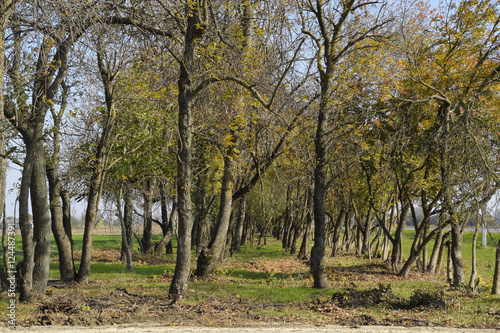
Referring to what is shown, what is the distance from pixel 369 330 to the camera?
8062 mm

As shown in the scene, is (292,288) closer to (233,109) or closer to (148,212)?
(233,109)

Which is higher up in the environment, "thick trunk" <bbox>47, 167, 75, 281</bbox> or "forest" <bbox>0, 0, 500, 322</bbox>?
"forest" <bbox>0, 0, 500, 322</bbox>

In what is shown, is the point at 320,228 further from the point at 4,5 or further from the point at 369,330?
the point at 4,5

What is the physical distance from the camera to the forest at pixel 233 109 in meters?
9.39

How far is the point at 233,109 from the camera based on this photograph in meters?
12.9

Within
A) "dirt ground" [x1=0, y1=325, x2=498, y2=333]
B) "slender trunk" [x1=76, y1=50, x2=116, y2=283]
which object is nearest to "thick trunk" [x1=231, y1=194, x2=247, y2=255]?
A: "slender trunk" [x1=76, y1=50, x2=116, y2=283]

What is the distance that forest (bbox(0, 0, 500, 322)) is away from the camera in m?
9.39

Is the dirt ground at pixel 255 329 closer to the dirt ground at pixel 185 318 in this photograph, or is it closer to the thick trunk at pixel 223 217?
the dirt ground at pixel 185 318

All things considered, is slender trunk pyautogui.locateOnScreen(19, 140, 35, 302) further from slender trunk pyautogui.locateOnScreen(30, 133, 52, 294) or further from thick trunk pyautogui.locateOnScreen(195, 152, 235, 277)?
thick trunk pyautogui.locateOnScreen(195, 152, 235, 277)

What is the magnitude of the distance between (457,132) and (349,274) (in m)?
8.97

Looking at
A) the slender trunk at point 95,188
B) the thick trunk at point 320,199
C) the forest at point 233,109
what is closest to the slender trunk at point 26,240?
the forest at point 233,109

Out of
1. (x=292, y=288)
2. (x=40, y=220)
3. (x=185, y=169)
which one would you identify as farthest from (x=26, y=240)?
(x=292, y=288)

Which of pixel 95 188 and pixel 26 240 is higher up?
pixel 95 188

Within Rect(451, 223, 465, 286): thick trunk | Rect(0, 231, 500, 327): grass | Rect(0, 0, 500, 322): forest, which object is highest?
Rect(0, 0, 500, 322): forest
